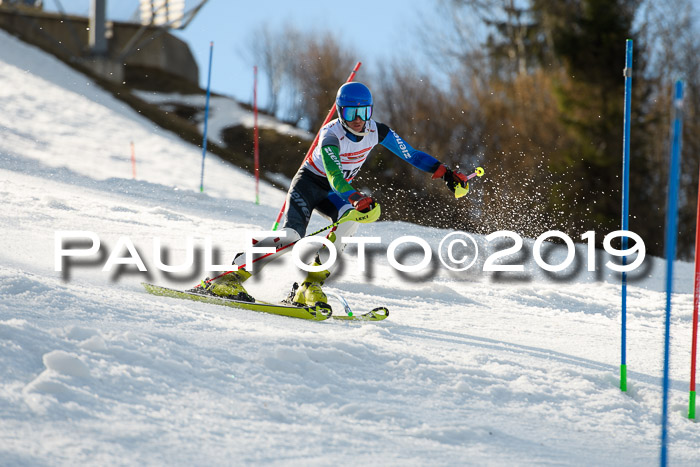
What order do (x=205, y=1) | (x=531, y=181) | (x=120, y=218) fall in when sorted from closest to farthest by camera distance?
(x=120, y=218)
(x=531, y=181)
(x=205, y=1)

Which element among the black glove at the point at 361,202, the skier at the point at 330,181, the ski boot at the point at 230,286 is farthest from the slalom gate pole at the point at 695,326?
the ski boot at the point at 230,286

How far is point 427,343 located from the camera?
4.06m

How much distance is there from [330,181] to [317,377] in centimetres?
157

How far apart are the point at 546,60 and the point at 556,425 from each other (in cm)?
2274

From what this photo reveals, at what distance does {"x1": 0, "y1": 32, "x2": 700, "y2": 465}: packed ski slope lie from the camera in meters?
2.56

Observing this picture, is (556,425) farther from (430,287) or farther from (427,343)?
(430,287)

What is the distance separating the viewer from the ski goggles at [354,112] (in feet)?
14.9

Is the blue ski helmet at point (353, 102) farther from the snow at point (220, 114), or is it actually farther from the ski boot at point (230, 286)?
the snow at point (220, 114)

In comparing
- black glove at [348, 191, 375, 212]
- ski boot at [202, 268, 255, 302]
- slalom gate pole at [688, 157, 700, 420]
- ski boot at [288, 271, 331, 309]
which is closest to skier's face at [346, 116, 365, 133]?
black glove at [348, 191, 375, 212]

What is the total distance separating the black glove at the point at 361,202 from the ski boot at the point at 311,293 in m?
0.70

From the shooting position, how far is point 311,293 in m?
4.73

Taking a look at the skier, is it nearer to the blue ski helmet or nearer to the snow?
the blue ski helmet

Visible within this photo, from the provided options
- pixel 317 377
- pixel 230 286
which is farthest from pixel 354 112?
pixel 317 377

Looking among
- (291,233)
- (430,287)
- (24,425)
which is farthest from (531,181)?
(24,425)
